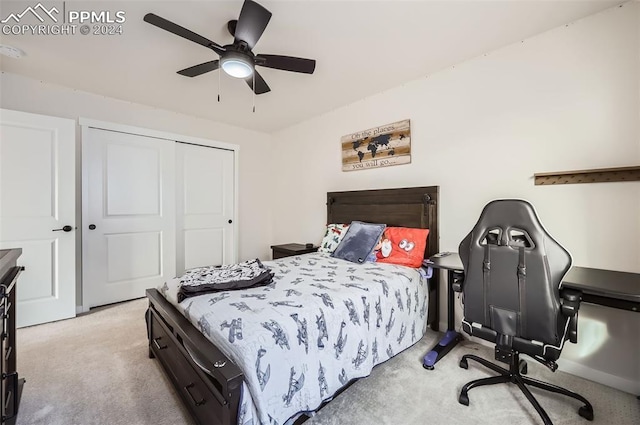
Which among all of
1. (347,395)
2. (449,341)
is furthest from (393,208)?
(347,395)

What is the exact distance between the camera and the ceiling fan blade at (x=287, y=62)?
76.6 inches

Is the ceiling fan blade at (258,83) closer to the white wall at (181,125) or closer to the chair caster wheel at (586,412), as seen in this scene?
the white wall at (181,125)

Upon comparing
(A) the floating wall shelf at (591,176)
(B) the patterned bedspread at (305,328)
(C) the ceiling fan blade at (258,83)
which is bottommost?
(B) the patterned bedspread at (305,328)

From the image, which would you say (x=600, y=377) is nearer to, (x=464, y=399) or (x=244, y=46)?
(x=464, y=399)

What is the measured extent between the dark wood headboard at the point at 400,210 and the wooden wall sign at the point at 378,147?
13.2 inches

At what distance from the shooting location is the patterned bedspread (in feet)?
3.95

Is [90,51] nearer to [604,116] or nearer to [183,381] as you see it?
[183,381]

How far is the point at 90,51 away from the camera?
2299mm

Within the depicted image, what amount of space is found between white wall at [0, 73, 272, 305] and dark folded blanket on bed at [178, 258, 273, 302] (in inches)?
87.2

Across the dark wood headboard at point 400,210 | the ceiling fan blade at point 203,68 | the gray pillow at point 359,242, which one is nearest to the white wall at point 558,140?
the dark wood headboard at point 400,210

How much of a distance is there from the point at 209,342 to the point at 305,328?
456 mm

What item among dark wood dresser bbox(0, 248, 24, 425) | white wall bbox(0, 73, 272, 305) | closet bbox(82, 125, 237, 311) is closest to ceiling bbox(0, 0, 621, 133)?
white wall bbox(0, 73, 272, 305)

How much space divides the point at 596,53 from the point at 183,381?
3.32m

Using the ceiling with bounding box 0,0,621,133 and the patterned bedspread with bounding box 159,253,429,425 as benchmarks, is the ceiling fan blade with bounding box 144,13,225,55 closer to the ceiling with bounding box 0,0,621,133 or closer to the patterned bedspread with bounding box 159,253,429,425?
the ceiling with bounding box 0,0,621,133
